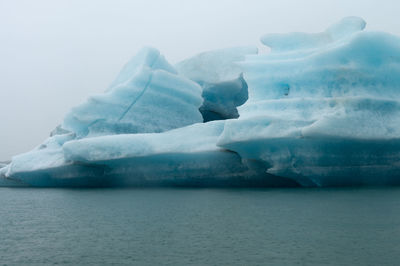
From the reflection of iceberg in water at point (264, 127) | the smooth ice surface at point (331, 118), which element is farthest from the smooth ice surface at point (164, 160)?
the smooth ice surface at point (331, 118)

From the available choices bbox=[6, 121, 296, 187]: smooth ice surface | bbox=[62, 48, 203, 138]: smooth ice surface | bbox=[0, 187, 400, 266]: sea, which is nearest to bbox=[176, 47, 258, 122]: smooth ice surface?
bbox=[62, 48, 203, 138]: smooth ice surface

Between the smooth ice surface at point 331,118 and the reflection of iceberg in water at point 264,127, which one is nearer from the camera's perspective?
the smooth ice surface at point 331,118

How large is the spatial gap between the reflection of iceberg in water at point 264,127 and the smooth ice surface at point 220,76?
1.18m

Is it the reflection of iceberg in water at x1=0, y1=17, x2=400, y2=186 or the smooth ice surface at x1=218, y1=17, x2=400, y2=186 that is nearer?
the smooth ice surface at x1=218, y1=17, x2=400, y2=186

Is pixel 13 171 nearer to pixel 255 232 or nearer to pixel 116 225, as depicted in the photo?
pixel 116 225

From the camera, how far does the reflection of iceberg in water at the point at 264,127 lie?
350 inches

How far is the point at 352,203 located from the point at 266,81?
3.94 metres

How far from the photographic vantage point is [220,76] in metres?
12.9

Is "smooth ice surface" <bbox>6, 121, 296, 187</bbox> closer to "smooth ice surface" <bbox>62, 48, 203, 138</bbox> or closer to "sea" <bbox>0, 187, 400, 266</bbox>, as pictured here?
"smooth ice surface" <bbox>62, 48, 203, 138</bbox>

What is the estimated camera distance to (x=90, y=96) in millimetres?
11570

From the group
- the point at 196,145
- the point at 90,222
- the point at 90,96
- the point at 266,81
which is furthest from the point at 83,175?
the point at 90,222

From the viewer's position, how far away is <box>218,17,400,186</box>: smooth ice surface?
870 centimetres

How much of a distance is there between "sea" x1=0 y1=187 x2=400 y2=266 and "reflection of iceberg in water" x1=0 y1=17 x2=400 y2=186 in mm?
1312

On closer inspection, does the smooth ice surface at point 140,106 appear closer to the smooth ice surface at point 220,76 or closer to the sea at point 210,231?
the smooth ice surface at point 220,76
